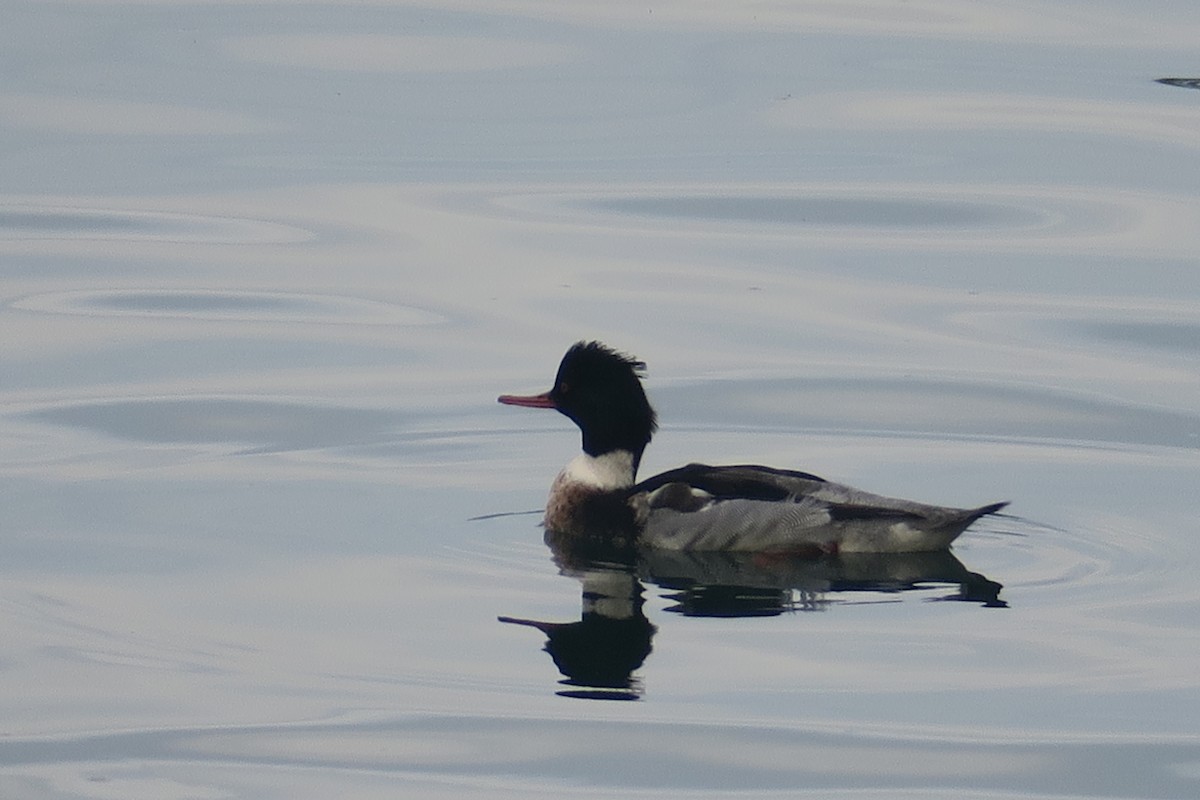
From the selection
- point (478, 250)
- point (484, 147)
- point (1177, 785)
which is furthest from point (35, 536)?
point (484, 147)

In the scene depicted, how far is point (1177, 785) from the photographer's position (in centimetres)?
781

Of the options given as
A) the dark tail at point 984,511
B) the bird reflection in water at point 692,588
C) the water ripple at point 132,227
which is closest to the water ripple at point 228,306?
the water ripple at point 132,227

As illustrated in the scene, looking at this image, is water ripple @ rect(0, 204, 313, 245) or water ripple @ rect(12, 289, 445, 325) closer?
water ripple @ rect(12, 289, 445, 325)

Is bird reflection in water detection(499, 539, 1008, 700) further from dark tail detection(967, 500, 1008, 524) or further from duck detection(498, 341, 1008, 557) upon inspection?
dark tail detection(967, 500, 1008, 524)

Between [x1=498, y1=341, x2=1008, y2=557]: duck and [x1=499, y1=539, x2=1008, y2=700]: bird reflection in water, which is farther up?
[x1=498, y1=341, x2=1008, y2=557]: duck

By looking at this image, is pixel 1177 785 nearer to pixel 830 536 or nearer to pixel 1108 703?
pixel 1108 703

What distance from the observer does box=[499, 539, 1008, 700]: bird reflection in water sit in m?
9.23

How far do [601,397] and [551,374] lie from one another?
254 centimetres

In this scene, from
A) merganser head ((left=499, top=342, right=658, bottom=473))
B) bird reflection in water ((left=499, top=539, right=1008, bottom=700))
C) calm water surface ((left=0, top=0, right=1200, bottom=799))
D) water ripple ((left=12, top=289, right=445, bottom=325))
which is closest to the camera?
calm water surface ((left=0, top=0, right=1200, bottom=799))

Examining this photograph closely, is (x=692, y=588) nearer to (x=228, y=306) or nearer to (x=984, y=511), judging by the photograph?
(x=984, y=511)

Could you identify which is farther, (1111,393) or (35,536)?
(1111,393)

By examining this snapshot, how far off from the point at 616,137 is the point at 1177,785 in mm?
14328

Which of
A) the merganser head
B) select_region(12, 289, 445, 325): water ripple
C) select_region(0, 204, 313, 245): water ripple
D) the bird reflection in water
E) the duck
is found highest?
select_region(0, 204, 313, 245): water ripple

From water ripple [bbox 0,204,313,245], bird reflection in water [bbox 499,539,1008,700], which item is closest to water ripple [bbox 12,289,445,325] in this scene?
water ripple [bbox 0,204,313,245]
